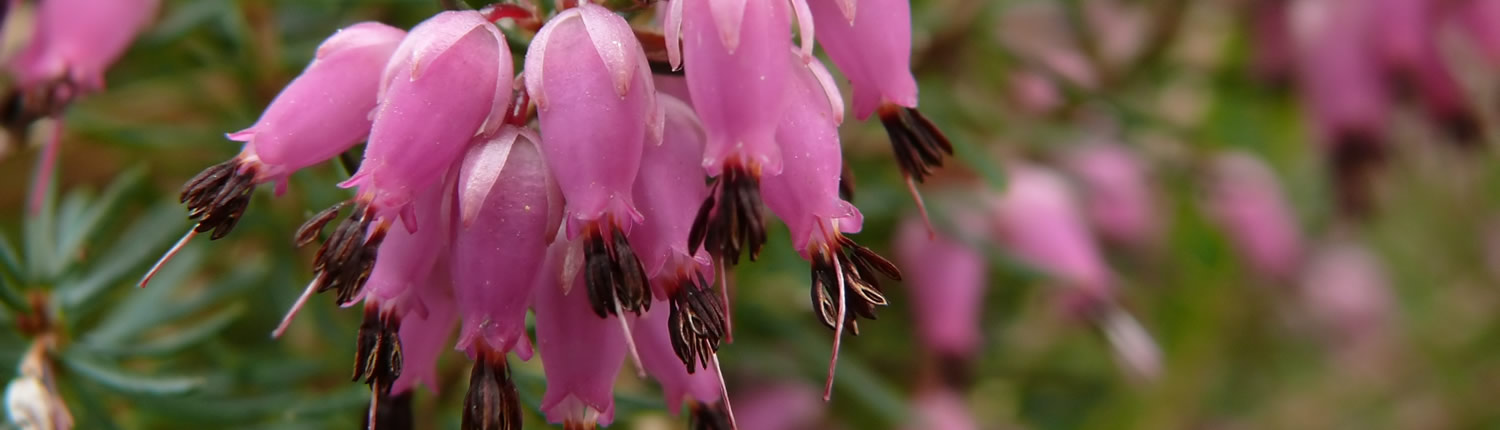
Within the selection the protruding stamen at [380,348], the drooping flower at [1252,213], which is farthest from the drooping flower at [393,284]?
the drooping flower at [1252,213]

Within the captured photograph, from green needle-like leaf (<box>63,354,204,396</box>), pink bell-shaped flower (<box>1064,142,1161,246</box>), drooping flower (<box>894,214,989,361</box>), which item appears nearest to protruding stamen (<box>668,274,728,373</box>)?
green needle-like leaf (<box>63,354,204,396</box>)

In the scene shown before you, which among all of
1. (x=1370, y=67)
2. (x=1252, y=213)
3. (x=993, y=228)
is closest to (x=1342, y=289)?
(x=1252, y=213)

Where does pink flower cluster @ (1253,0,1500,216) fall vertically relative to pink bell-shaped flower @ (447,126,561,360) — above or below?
above

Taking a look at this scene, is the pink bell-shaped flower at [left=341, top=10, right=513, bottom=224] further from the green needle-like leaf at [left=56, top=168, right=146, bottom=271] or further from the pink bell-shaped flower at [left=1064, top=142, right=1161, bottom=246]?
the pink bell-shaped flower at [left=1064, top=142, right=1161, bottom=246]

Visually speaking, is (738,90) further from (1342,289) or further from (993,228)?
(1342,289)

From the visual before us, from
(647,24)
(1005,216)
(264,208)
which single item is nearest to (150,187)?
(264,208)

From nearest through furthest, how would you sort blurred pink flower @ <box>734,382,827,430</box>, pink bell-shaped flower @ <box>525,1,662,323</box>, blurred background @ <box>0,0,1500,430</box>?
pink bell-shaped flower @ <box>525,1,662,323</box> < blurred background @ <box>0,0,1500,430</box> < blurred pink flower @ <box>734,382,827,430</box>

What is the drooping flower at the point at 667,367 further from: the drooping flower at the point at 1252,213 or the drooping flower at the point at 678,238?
the drooping flower at the point at 1252,213
